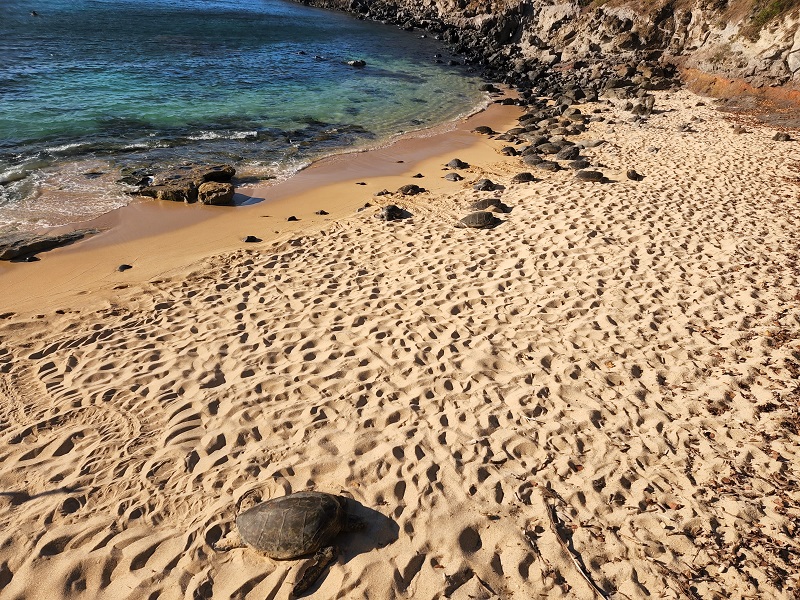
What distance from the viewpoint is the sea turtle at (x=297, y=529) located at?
4547 millimetres

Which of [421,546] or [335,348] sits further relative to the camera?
[335,348]

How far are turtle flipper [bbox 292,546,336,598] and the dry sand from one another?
10 cm

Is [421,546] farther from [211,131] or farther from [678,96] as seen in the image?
[678,96]

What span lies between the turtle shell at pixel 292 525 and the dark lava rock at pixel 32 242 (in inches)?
368

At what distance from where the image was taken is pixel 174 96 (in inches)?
914

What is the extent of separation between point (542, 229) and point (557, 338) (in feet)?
13.5

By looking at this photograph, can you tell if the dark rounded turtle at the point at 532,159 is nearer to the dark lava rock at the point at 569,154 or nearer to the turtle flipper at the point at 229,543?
the dark lava rock at the point at 569,154

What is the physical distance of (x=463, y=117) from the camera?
23.9m

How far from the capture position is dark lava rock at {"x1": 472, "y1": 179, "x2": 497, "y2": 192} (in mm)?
13883

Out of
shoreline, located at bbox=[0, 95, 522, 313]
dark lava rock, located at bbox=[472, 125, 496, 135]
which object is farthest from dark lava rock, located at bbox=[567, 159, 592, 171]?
dark lava rock, located at bbox=[472, 125, 496, 135]

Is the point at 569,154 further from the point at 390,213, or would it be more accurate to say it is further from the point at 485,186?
the point at 390,213

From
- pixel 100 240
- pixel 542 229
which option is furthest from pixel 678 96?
pixel 100 240

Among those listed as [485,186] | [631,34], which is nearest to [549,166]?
[485,186]

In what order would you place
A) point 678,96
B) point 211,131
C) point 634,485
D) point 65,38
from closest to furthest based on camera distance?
1. point 634,485
2. point 211,131
3. point 678,96
4. point 65,38
